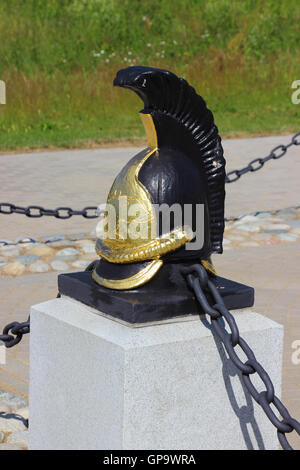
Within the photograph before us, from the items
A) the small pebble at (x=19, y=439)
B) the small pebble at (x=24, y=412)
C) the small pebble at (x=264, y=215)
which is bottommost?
the small pebble at (x=19, y=439)

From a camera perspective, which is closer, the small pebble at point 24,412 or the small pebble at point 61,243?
the small pebble at point 24,412

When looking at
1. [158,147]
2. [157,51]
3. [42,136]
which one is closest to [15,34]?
[157,51]

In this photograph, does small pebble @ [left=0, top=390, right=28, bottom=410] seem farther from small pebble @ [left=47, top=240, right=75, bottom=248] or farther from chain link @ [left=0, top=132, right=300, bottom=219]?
small pebble @ [left=47, top=240, right=75, bottom=248]

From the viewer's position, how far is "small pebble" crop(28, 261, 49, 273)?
649cm

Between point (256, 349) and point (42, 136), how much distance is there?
35.2 feet

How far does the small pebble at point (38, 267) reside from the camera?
6491mm

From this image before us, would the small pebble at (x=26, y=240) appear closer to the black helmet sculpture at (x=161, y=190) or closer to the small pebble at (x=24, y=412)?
the small pebble at (x=24, y=412)

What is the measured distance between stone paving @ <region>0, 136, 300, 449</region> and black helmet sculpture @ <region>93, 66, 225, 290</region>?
52 cm

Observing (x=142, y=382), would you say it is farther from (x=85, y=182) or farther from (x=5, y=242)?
(x=85, y=182)

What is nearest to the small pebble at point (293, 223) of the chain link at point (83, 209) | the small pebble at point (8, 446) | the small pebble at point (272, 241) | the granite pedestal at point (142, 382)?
the small pebble at point (272, 241)

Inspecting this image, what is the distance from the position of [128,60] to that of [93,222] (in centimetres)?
836

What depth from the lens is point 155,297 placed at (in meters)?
2.60

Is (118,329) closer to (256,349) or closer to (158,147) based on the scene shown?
(256,349)

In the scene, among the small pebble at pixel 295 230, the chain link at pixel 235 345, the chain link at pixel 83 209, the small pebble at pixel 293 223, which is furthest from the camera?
the small pebble at pixel 293 223
